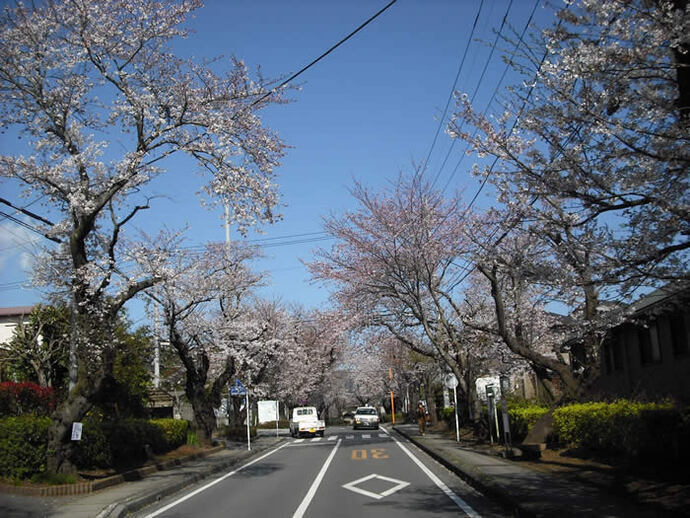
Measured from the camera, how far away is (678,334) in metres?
19.7

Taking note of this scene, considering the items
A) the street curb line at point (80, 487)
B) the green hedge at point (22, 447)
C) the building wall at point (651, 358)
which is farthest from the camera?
the building wall at point (651, 358)

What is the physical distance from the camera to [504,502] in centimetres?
1091

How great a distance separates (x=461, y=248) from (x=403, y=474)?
1025 cm

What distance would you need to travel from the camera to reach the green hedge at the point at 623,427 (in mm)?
11352

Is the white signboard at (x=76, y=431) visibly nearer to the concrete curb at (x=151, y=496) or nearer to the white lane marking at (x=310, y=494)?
the concrete curb at (x=151, y=496)

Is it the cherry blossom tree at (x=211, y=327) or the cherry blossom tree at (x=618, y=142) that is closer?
the cherry blossom tree at (x=618, y=142)

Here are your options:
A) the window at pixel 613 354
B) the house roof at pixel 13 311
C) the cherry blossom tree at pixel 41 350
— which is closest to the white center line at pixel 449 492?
the window at pixel 613 354

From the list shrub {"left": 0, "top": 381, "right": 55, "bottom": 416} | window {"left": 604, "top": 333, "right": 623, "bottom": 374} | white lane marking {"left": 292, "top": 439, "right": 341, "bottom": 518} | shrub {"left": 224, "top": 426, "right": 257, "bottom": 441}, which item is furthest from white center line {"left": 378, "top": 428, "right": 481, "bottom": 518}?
shrub {"left": 224, "top": 426, "right": 257, "bottom": 441}

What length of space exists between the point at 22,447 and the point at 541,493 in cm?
1086

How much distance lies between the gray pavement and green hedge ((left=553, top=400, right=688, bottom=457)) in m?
1.29

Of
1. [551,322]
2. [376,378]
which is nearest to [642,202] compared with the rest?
[551,322]

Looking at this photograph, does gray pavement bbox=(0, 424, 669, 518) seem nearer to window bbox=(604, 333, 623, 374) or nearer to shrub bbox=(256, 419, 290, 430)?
window bbox=(604, 333, 623, 374)

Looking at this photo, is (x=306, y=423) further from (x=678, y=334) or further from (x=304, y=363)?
(x=678, y=334)

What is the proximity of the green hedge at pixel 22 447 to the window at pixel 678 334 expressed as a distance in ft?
57.6
